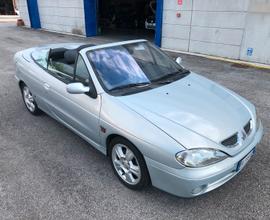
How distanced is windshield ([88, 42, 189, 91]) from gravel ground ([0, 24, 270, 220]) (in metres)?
1.14

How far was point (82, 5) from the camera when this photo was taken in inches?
551

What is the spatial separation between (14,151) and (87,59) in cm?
177

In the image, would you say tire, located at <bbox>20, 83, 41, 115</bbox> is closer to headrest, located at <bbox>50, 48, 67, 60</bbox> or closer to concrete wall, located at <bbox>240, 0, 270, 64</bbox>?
headrest, located at <bbox>50, 48, 67, 60</bbox>

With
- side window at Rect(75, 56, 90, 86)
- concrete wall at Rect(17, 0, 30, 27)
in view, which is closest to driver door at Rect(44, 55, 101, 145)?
side window at Rect(75, 56, 90, 86)

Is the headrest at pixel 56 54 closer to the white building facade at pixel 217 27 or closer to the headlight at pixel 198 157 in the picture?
the headlight at pixel 198 157

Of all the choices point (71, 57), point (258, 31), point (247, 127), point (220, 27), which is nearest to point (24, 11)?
point (220, 27)

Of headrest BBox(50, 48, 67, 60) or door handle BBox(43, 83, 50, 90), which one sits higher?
headrest BBox(50, 48, 67, 60)

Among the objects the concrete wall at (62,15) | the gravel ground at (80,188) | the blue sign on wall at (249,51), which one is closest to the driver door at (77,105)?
the gravel ground at (80,188)

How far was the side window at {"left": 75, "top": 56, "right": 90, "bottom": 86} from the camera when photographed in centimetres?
337

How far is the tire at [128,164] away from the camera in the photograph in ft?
9.04

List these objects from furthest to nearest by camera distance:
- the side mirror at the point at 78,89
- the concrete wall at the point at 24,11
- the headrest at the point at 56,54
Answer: the concrete wall at the point at 24,11 < the headrest at the point at 56,54 < the side mirror at the point at 78,89

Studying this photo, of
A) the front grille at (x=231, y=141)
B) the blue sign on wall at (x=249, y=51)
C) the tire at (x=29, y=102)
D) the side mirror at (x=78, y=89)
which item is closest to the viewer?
the front grille at (x=231, y=141)

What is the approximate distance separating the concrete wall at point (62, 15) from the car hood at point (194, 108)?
12.5m

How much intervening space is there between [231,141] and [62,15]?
15.1 metres
